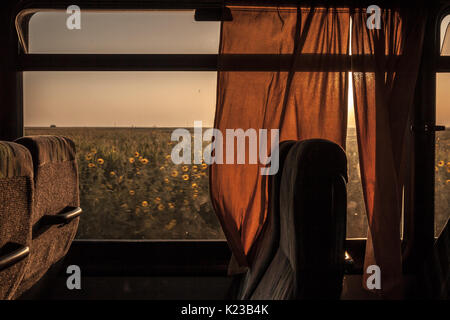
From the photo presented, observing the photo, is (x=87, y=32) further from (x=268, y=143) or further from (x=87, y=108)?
(x=268, y=143)

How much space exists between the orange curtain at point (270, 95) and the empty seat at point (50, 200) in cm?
67

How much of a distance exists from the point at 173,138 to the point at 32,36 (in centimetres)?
99

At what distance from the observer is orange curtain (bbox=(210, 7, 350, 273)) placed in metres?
1.58

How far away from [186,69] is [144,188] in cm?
72

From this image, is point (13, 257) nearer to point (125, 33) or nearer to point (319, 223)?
point (319, 223)

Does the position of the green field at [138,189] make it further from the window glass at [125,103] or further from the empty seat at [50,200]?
the empty seat at [50,200]

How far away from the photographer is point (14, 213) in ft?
2.49

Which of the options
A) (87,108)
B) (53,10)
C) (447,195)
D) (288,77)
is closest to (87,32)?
(53,10)

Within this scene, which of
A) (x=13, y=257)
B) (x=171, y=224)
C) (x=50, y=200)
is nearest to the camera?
(x=13, y=257)

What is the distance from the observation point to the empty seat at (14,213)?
28.5 inches

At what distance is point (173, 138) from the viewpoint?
1.73 m
